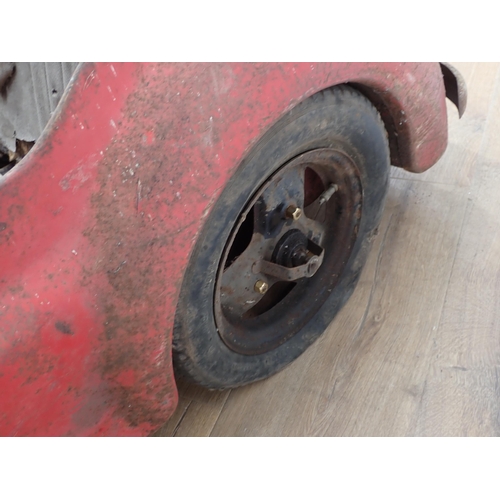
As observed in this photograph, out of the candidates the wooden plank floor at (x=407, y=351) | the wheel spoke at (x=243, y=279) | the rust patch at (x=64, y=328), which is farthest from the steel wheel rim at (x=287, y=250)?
the rust patch at (x=64, y=328)

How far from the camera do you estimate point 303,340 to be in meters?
1.21

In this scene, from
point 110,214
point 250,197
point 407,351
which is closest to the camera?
point 110,214

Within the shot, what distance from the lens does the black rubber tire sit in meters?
0.82

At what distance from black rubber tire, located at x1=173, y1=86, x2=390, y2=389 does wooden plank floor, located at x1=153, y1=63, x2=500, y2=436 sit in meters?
0.08

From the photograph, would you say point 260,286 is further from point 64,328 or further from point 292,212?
point 64,328

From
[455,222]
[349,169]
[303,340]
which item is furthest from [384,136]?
[455,222]

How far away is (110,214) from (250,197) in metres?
0.23

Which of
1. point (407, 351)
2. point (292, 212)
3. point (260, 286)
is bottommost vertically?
point (407, 351)

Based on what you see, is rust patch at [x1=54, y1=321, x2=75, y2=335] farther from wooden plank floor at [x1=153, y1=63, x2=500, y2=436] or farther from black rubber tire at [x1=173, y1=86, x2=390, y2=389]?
wooden plank floor at [x1=153, y1=63, x2=500, y2=436]

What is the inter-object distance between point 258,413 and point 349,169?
1.66ft

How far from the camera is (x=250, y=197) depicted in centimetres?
87

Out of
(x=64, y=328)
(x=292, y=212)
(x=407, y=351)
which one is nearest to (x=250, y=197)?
(x=292, y=212)

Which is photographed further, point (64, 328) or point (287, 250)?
point (287, 250)
